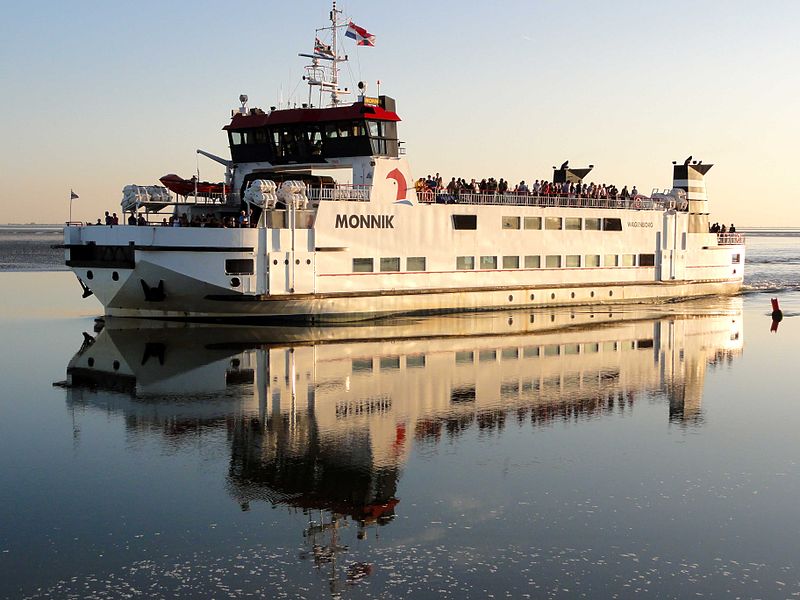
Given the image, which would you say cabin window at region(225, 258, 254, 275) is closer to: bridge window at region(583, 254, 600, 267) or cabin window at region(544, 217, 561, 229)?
cabin window at region(544, 217, 561, 229)

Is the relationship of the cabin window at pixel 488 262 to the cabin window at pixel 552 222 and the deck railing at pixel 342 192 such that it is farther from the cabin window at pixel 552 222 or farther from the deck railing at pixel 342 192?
the deck railing at pixel 342 192

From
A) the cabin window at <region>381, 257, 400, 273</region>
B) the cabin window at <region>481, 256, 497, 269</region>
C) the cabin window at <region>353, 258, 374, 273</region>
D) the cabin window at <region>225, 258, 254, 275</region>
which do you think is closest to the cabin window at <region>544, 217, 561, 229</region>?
the cabin window at <region>481, 256, 497, 269</region>

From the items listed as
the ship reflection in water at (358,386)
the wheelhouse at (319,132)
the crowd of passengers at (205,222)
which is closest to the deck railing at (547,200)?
the wheelhouse at (319,132)

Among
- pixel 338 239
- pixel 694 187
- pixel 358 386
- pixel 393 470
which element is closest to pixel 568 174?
pixel 694 187

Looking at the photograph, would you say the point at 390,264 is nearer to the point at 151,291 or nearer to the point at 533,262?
the point at 533,262

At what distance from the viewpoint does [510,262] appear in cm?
4147

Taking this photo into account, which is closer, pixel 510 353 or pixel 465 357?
→ pixel 465 357

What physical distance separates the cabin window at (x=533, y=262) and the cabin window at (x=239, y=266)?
14280 millimetres

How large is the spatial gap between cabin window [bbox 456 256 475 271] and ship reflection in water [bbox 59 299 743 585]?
2.53m

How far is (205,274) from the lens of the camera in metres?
32.5

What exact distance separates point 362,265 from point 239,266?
17.2ft

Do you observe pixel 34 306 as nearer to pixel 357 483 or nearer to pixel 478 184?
pixel 478 184

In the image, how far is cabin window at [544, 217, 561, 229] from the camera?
42875 mm

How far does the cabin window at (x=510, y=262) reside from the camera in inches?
1624
